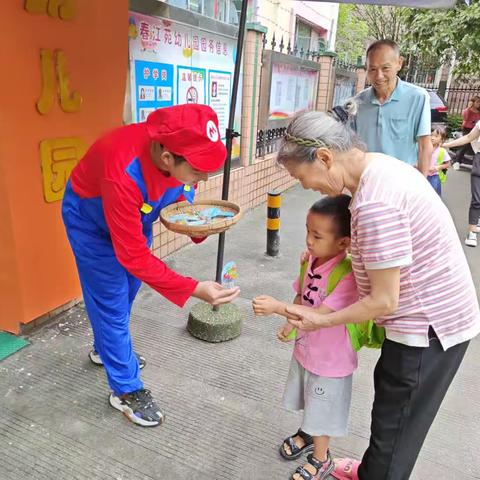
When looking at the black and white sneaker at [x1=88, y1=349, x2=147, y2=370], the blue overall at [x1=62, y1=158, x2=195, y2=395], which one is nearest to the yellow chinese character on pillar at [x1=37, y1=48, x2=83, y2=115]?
the blue overall at [x1=62, y1=158, x2=195, y2=395]

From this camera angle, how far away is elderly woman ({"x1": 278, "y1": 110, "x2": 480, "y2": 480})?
50.5 inches

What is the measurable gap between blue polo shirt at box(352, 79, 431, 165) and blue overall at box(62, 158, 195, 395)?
1.65 metres

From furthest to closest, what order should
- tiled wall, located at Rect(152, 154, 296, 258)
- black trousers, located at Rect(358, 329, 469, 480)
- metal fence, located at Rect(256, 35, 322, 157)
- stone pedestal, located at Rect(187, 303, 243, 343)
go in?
metal fence, located at Rect(256, 35, 322, 157)
tiled wall, located at Rect(152, 154, 296, 258)
stone pedestal, located at Rect(187, 303, 243, 343)
black trousers, located at Rect(358, 329, 469, 480)

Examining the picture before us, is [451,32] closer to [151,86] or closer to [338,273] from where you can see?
[151,86]

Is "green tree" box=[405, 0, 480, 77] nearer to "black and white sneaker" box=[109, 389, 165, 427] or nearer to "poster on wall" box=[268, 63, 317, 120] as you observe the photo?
"poster on wall" box=[268, 63, 317, 120]

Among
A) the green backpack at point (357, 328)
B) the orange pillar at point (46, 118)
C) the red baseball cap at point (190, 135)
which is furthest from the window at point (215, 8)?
the green backpack at point (357, 328)

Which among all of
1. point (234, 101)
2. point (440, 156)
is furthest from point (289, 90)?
point (234, 101)

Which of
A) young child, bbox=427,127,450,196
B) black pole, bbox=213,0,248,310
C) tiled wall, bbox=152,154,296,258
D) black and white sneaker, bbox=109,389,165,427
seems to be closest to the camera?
black and white sneaker, bbox=109,389,165,427

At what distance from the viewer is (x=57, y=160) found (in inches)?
108

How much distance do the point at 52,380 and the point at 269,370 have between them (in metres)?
1.27

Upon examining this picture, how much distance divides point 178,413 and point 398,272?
5.12 feet

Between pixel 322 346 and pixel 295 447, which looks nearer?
pixel 322 346

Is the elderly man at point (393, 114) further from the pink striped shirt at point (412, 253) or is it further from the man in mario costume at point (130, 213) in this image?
the pink striped shirt at point (412, 253)

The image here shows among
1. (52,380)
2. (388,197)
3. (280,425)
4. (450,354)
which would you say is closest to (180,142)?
(388,197)
